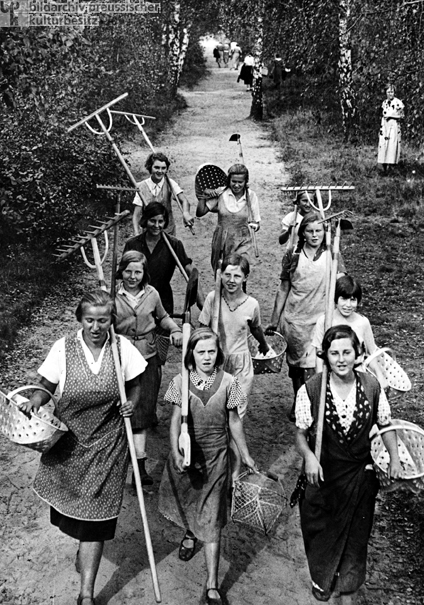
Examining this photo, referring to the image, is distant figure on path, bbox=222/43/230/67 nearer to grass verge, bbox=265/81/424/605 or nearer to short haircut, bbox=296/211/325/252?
grass verge, bbox=265/81/424/605

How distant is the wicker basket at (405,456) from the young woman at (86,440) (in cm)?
127

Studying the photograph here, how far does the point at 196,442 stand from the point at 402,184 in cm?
1108

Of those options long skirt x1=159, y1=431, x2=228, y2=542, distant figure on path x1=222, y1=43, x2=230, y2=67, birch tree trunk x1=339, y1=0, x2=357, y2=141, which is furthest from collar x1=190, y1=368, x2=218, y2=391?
distant figure on path x1=222, y1=43, x2=230, y2=67

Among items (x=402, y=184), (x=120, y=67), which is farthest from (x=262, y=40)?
(x=402, y=184)

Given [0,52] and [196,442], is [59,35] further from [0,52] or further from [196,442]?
[196,442]

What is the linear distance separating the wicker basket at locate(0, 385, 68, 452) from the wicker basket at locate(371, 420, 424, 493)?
1.59 m

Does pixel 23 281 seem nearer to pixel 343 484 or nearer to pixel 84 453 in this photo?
pixel 84 453

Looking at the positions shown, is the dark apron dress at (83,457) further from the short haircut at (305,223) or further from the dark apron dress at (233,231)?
the dark apron dress at (233,231)

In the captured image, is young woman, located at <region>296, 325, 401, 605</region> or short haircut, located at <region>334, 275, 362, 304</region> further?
short haircut, located at <region>334, 275, 362, 304</region>

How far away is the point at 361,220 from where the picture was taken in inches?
527

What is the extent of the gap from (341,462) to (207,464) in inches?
31.0

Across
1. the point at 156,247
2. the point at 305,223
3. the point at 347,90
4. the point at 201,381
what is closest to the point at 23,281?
the point at 156,247

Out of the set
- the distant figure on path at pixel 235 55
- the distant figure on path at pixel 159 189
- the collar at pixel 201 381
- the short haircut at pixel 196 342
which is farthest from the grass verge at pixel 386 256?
the distant figure on path at pixel 235 55

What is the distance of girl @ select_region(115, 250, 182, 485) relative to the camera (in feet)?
18.7
